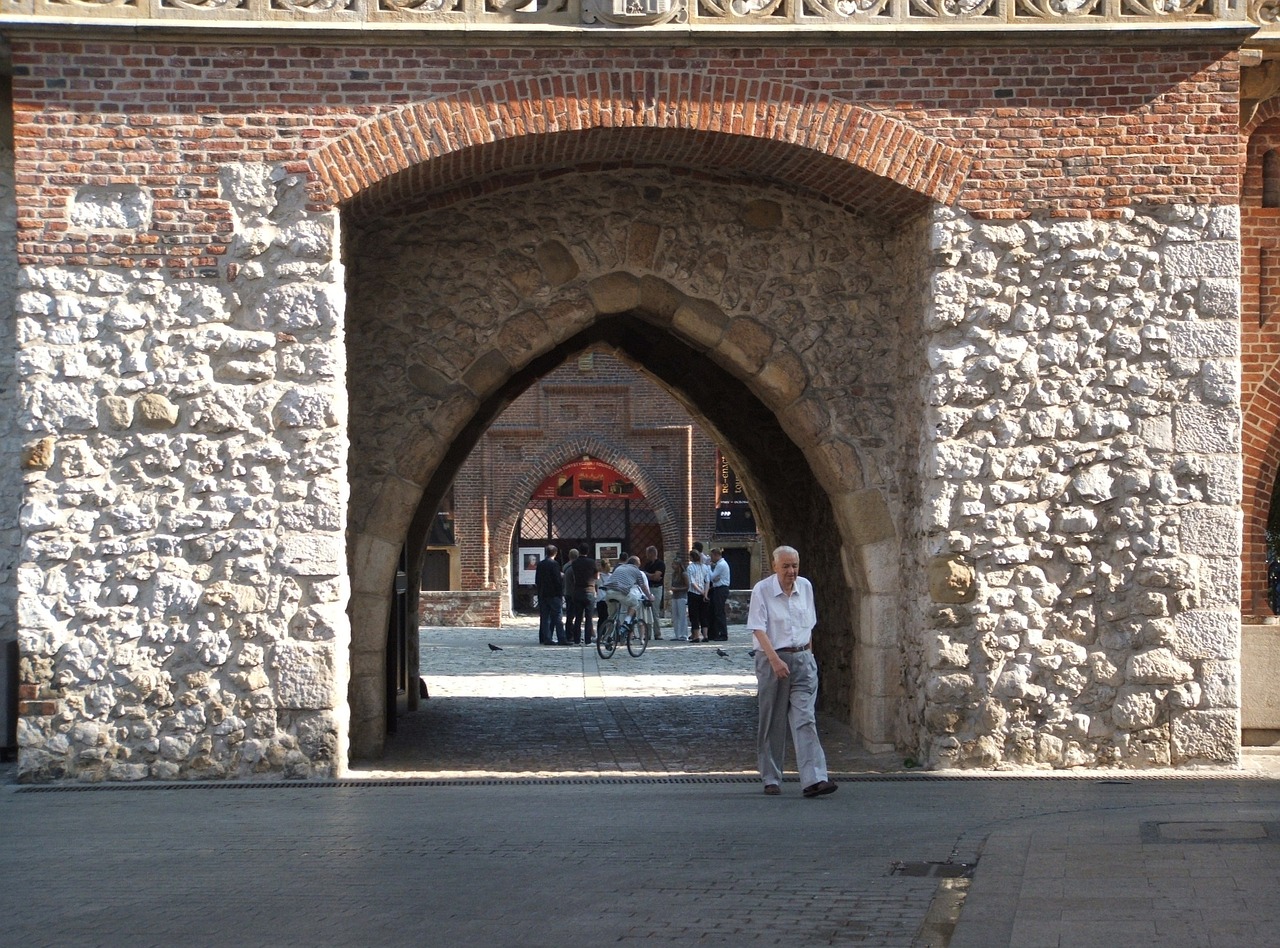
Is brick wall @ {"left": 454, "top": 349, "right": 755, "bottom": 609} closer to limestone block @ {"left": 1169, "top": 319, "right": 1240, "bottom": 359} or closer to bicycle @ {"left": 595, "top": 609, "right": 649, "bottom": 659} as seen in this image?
bicycle @ {"left": 595, "top": 609, "right": 649, "bottom": 659}

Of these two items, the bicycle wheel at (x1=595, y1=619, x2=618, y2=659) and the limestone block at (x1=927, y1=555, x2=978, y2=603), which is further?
the bicycle wheel at (x1=595, y1=619, x2=618, y2=659)

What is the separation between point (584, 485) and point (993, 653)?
26.5 meters

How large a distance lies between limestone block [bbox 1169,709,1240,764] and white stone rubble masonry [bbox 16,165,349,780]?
469cm

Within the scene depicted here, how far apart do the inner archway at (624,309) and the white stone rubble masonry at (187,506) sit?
125 cm

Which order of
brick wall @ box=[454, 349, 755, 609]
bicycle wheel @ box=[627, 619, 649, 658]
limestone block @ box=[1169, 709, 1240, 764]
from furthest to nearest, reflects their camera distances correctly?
brick wall @ box=[454, 349, 755, 609] < bicycle wheel @ box=[627, 619, 649, 658] < limestone block @ box=[1169, 709, 1240, 764]

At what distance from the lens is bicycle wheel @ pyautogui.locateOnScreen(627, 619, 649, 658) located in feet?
76.6

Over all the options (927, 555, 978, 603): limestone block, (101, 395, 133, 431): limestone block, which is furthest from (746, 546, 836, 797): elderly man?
(101, 395, 133, 431): limestone block

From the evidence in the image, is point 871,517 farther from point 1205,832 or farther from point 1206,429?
point 1205,832

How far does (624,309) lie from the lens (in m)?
11.5

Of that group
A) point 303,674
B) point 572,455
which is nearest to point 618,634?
point 572,455

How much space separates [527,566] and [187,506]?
87.5 ft

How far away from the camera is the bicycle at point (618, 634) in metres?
23.2

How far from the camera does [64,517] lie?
32.2 feet

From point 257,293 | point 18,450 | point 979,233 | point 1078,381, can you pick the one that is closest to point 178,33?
point 257,293
